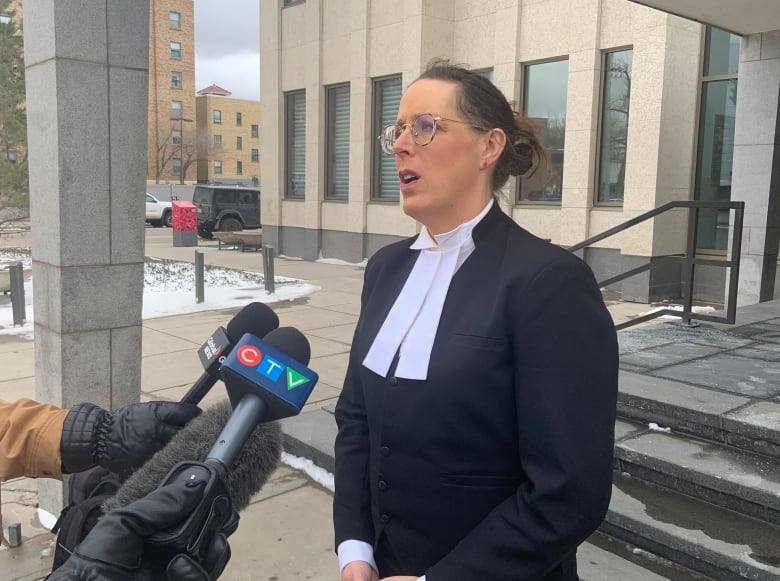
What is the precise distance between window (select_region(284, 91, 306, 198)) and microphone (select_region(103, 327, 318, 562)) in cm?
1626

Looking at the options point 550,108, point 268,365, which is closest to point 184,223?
point 550,108

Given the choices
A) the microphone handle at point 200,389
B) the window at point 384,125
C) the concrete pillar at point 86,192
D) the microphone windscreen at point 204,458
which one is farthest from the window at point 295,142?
the microphone windscreen at point 204,458

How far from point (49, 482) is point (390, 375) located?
3.00 m

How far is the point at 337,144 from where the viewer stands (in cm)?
1659

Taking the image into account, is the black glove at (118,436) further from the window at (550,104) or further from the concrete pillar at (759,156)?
the window at (550,104)

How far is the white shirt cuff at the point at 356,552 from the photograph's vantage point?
1757 mm

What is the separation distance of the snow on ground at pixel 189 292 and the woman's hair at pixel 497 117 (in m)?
8.06

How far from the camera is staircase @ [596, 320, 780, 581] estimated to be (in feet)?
10.0

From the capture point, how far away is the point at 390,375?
167 centimetres

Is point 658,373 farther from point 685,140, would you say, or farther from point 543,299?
point 685,140

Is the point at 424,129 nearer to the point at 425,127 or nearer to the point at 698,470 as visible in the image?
the point at 425,127

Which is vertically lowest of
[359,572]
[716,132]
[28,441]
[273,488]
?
[273,488]

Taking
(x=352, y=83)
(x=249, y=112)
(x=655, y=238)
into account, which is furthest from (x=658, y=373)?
(x=249, y=112)

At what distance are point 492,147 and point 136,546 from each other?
117cm
